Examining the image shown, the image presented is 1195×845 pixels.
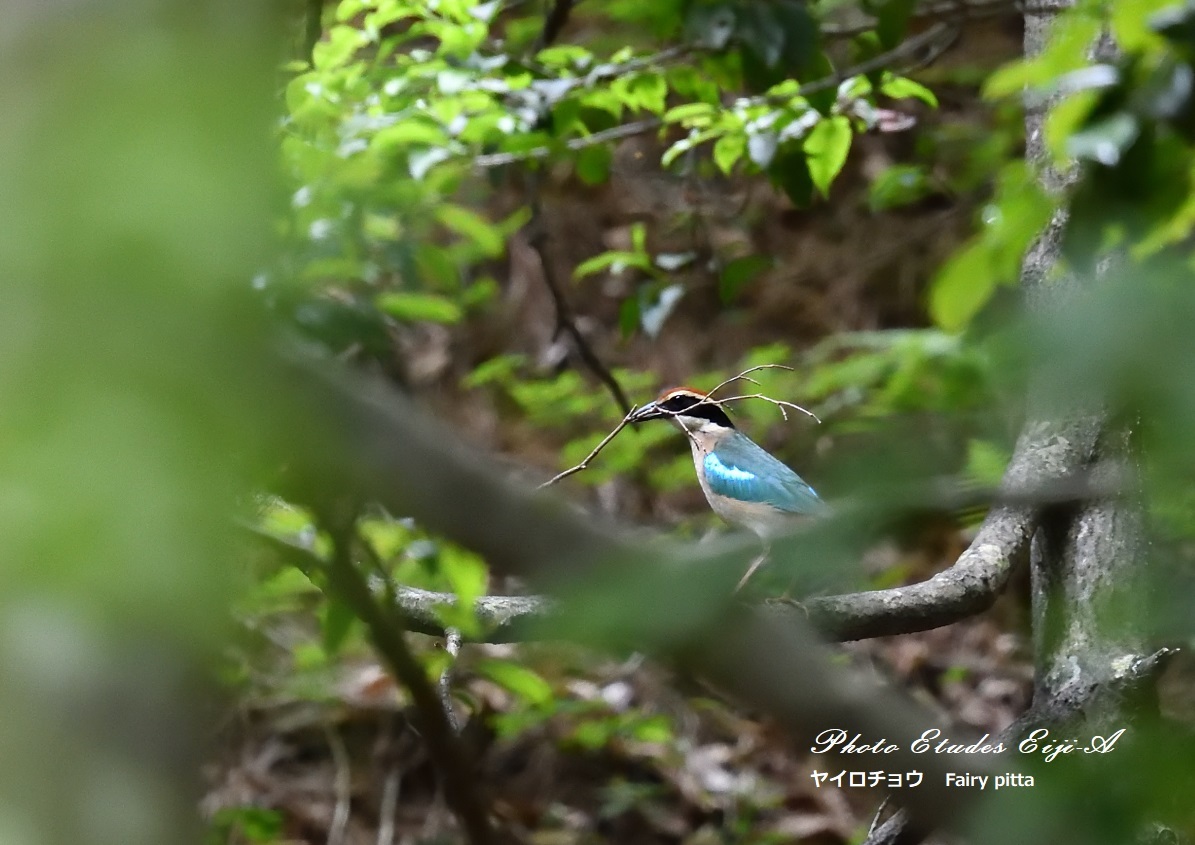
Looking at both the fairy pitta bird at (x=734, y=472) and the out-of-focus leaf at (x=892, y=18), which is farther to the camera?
A: the fairy pitta bird at (x=734, y=472)

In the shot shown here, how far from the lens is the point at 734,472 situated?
3.35 metres

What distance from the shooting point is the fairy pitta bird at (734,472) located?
3.10 meters

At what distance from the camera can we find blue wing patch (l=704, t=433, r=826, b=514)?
315 centimetres

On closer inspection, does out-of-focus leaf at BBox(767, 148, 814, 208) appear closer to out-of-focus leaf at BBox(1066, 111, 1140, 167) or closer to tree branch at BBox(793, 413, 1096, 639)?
tree branch at BBox(793, 413, 1096, 639)

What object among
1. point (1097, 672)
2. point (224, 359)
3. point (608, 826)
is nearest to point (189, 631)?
point (224, 359)

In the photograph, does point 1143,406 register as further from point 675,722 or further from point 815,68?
point 675,722

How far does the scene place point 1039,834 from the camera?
0.90 metres

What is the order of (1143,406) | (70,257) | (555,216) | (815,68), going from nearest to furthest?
(70,257) → (1143,406) → (815,68) → (555,216)

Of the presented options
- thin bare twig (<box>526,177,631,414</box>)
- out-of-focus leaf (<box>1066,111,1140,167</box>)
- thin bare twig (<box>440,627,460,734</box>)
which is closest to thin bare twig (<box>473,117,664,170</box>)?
thin bare twig (<box>526,177,631,414</box>)

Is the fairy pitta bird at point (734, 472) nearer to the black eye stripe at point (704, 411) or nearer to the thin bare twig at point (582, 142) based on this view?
the black eye stripe at point (704, 411)

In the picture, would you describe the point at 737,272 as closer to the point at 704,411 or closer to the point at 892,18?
the point at 704,411

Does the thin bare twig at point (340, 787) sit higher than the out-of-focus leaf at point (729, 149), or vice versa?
the out-of-focus leaf at point (729, 149)

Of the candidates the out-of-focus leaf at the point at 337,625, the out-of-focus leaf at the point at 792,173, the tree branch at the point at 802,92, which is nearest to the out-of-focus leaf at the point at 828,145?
the out-of-focus leaf at the point at 792,173

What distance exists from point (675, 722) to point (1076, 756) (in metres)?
4.12
